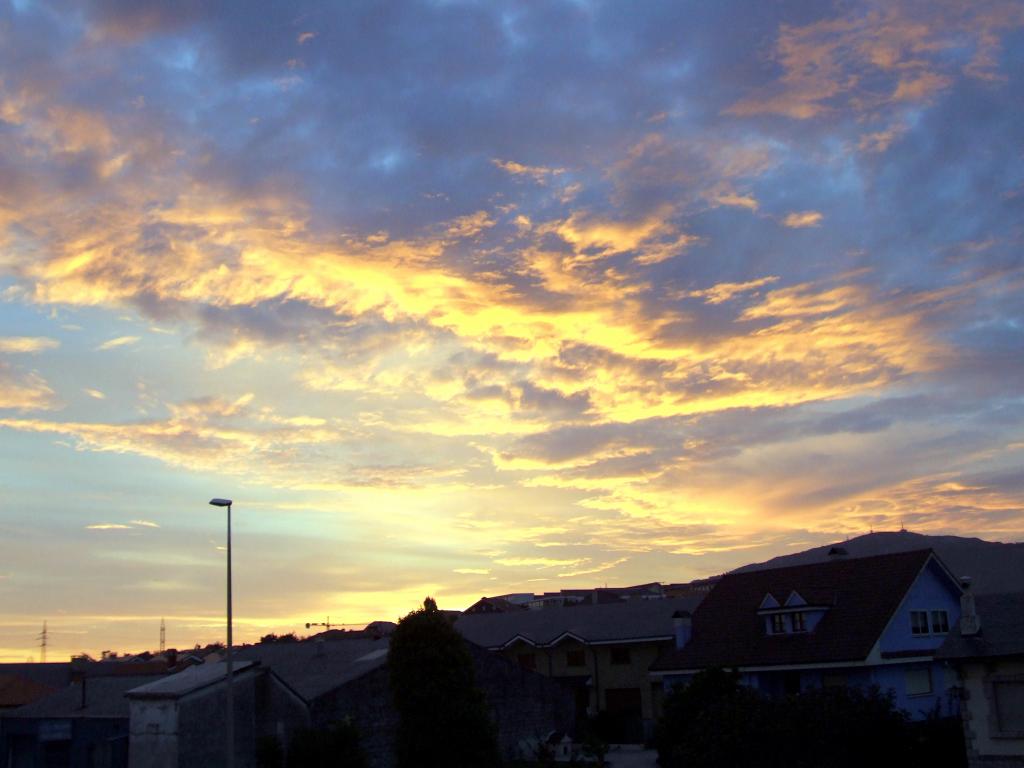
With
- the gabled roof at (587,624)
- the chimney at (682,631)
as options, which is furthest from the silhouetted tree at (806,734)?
the gabled roof at (587,624)

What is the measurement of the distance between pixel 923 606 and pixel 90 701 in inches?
1613

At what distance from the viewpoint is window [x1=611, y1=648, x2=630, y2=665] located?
6412cm

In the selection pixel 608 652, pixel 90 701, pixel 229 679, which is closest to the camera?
pixel 229 679

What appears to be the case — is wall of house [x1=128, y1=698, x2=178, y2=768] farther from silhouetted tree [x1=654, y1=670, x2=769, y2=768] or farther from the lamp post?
silhouetted tree [x1=654, y1=670, x2=769, y2=768]

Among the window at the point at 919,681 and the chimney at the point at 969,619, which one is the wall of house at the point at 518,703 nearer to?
the window at the point at 919,681

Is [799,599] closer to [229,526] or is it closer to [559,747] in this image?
[559,747]

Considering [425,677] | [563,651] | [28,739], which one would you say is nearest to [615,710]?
[563,651]

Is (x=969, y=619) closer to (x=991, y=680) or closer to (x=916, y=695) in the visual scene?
(x=991, y=680)

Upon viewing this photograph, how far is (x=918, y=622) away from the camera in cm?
4838

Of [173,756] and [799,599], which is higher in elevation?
[799,599]

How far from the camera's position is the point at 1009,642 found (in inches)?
1222

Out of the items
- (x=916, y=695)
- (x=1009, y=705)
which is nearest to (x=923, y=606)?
(x=916, y=695)

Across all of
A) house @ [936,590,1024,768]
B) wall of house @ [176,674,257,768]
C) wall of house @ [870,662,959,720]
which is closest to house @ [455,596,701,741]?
wall of house @ [870,662,959,720]

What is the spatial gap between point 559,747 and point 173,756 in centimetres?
1833
